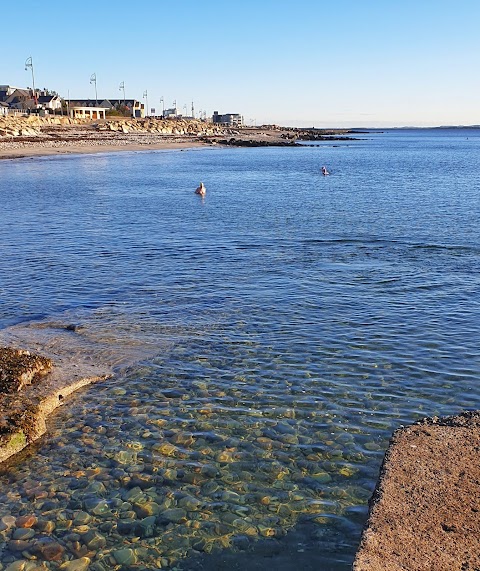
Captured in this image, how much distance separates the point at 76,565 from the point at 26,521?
3.57 feet

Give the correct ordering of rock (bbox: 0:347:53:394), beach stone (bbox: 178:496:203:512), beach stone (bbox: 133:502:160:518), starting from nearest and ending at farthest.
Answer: beach stone (bbox: 133:502:160:518), beach stone (bbox: 178:496:203:512), rock (bbox: 0:347:53:394)

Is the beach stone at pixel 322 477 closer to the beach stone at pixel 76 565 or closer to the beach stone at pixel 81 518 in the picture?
the beach stone at pixel 81 518

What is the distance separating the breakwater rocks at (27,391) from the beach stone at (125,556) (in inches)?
111

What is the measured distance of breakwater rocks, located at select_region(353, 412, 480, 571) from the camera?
5.84m

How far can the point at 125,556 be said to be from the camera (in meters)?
7.00

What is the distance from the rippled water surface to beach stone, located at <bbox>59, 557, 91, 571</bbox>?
18 millimetres

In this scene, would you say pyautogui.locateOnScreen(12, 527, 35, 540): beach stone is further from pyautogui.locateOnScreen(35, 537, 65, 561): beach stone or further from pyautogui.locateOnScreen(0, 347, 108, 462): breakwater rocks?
pyautogui.locateOnScreen(0, 347, 108, 462): breakwater rocks

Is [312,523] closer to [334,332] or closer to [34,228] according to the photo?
[334,332]

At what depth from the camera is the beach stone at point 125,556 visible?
691cm

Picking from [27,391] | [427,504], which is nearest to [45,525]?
[27,391]

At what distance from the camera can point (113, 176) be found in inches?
2248

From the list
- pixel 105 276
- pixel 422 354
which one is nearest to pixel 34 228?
pixel 105 276

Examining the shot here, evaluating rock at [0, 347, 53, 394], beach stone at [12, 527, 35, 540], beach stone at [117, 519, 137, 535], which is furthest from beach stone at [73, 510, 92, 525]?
rock at [0, 347, 53, 394]

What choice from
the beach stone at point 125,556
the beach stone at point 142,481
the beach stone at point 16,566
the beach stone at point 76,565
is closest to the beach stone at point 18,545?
the beach stone at point 16,566
